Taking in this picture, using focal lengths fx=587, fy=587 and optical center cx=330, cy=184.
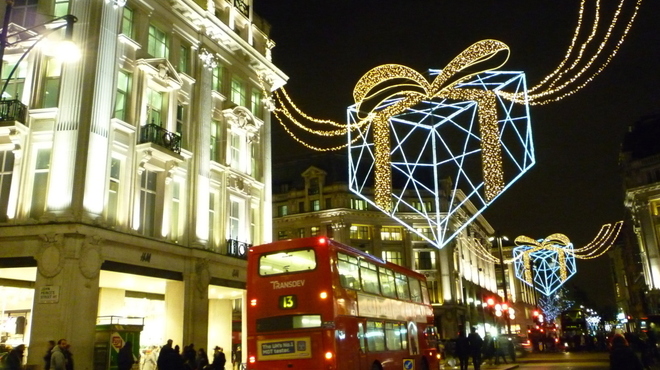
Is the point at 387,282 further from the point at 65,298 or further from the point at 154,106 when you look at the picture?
the point at 154,106

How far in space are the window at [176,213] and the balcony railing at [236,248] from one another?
11.1ft

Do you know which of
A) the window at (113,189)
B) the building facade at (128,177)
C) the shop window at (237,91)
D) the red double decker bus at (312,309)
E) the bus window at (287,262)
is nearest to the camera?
the red double decker bus at (312,309)

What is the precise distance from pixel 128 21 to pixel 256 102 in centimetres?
1028

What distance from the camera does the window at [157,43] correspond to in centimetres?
2545

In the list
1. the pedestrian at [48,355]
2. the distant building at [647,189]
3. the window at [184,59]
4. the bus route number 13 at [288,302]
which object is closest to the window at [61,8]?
the window at [184,59]

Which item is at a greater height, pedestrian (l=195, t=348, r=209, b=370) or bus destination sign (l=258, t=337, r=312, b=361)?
bus destination sign (l=258, t=337, r=312, b=361)

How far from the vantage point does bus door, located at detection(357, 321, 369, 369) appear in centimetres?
1656

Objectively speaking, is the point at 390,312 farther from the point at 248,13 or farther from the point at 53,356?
the point at 248,13

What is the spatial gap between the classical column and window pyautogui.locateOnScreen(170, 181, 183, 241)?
5.45 meters

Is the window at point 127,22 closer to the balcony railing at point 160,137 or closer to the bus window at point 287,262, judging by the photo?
the balcony railing at point 160,137

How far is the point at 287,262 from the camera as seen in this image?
1628 cm

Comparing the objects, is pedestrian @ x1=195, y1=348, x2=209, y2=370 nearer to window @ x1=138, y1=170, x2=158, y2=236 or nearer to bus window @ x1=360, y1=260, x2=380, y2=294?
window @ x1=138, y1=170, x2=158, y2=236

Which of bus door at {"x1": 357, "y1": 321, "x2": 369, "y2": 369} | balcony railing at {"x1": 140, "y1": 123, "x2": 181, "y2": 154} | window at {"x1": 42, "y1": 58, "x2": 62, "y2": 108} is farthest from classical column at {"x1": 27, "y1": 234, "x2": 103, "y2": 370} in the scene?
bus door at {"x1": 357, "y1": 321, "x2": 369, "y2": 369}

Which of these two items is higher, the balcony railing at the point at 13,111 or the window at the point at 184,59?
the window at the point at 184,59
